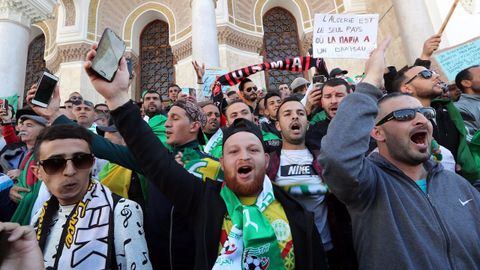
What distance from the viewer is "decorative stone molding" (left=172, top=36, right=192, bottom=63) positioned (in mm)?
10312

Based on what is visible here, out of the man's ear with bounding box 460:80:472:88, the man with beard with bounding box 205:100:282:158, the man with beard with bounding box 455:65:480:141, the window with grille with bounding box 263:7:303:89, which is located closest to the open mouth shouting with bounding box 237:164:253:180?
the man with beard with bounding box 205:100:282:158

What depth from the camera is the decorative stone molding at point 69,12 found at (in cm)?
1045

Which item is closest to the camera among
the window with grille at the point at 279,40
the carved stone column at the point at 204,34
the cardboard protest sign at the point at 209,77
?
the cardboard protest sign at the point at 209,77

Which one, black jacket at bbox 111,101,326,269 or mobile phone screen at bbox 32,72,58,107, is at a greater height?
mobile phone screen at bbox 32,72,58,107

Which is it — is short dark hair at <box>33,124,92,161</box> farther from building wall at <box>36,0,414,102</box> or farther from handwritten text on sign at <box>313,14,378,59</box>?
building wall at <box>36,0,414,102</box>

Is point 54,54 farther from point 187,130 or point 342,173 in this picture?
point 342,173

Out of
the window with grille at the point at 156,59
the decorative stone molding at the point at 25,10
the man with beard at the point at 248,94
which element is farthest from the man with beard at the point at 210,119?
the window with grille at the point at 156,59

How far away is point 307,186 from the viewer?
1.91 m

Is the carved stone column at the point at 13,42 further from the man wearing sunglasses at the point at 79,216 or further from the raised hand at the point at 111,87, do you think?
the raised hand at the point at 111,87

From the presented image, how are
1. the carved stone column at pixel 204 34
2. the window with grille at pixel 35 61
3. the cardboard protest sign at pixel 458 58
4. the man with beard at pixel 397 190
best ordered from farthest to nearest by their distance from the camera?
the window with grille at pixel 35 61 → the carved stone column at pixel 204 34 → the cardboard protest sign at pixel 458 58 → the man with beard at pixel 397 190

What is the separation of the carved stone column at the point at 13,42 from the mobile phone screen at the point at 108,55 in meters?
6.68

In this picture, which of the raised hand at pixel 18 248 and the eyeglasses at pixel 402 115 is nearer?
the raised hand at pixel 18 248

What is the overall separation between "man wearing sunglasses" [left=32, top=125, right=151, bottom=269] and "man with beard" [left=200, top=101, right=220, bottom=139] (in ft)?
6.46

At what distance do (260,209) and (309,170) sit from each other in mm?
661
